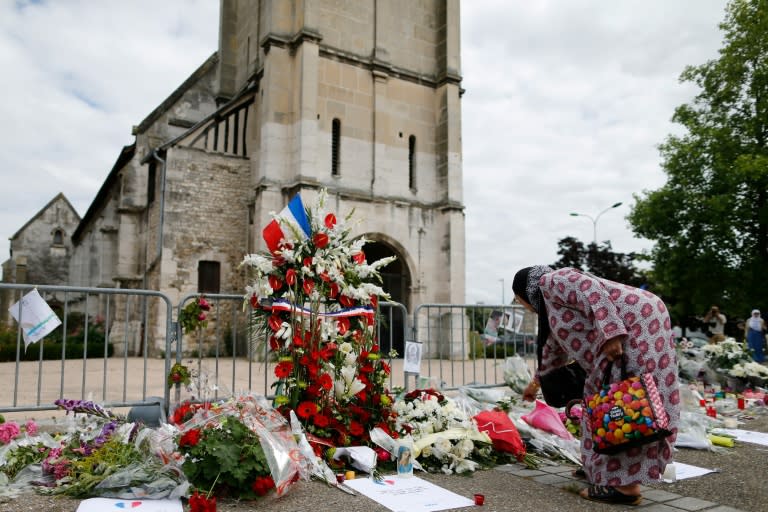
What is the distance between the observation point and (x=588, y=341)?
3850 mm

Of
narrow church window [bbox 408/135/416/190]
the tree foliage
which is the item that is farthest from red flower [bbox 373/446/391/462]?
the tree foliage

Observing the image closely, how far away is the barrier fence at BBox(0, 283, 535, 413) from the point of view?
17.9 ft

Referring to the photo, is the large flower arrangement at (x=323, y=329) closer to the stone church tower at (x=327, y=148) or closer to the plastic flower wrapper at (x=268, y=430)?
the plastic flower wrapper at (x=268, y=430)

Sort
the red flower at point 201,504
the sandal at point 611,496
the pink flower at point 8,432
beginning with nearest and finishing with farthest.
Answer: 1. the red flower at point 201,504
2. the sandal at point 611,496
3. the pink flower at point 8,432

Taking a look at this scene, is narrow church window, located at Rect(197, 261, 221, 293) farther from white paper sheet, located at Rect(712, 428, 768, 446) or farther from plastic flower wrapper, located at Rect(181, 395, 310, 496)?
white paper sheet, located at Rect(712, 428, 768, 446)

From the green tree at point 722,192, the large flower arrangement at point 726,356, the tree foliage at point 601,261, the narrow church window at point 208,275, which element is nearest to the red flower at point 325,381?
the large flower arrangement at point 726,356

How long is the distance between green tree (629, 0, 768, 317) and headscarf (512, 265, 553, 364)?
1770cm

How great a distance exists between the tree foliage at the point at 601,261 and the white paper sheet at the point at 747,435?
2302 cm

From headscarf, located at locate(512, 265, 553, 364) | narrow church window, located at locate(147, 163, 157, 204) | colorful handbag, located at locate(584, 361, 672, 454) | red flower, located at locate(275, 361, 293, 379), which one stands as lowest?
colorful handbag, located at locate(584, 361, 672, 454)

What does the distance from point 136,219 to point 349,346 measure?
2022 centimetres

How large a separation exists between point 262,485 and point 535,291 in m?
2.23

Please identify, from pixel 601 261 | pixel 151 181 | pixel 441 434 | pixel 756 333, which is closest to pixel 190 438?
pixel 441 434

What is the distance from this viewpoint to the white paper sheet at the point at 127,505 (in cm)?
340

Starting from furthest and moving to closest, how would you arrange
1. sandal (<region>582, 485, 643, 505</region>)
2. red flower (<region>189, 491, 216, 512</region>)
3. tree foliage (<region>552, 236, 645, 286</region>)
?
tree foliage (<region>552, 236, 645, 286</region>), sandal (<region>582, 485, 643, 505</region>), red flower (<region>189, 491, 216, 512</region>)
